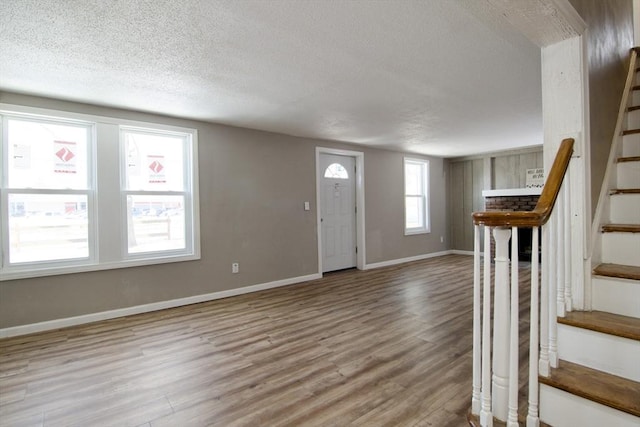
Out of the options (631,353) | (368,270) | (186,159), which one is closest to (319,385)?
(631,353)

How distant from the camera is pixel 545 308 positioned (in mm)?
1278

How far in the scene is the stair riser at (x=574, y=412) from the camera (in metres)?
1.18

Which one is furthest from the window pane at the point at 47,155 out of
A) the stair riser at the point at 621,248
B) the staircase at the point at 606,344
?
the stair riser at the point at 621,248

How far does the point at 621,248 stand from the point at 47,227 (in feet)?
15.5

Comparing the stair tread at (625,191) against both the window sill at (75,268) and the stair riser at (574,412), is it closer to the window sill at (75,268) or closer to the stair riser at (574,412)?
the stair riser at (574,412)

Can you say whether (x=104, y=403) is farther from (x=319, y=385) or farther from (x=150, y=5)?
(x=150, y=5)

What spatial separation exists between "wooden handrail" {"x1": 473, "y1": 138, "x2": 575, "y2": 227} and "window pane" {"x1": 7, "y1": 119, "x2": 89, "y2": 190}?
153 inches

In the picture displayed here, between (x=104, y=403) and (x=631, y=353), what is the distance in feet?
9.15

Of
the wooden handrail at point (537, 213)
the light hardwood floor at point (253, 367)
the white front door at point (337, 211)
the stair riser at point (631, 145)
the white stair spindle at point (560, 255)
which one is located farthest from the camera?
the white front door at point (337, 211)

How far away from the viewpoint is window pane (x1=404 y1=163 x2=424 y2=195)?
A: 684cm

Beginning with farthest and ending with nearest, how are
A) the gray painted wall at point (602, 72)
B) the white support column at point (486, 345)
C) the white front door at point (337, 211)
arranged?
the white front door at point (337, 211), the gray painted wall at point (602, 72), the white support column at point (486, 345)

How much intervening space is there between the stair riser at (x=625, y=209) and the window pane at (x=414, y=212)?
4746 millimetres

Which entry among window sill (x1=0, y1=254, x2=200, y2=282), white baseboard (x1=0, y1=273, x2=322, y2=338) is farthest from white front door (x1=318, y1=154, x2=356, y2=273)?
window sill (x1=0, y1=254, x2=200, y2=282)

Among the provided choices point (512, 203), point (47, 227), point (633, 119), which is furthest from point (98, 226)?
point (512, 203)
